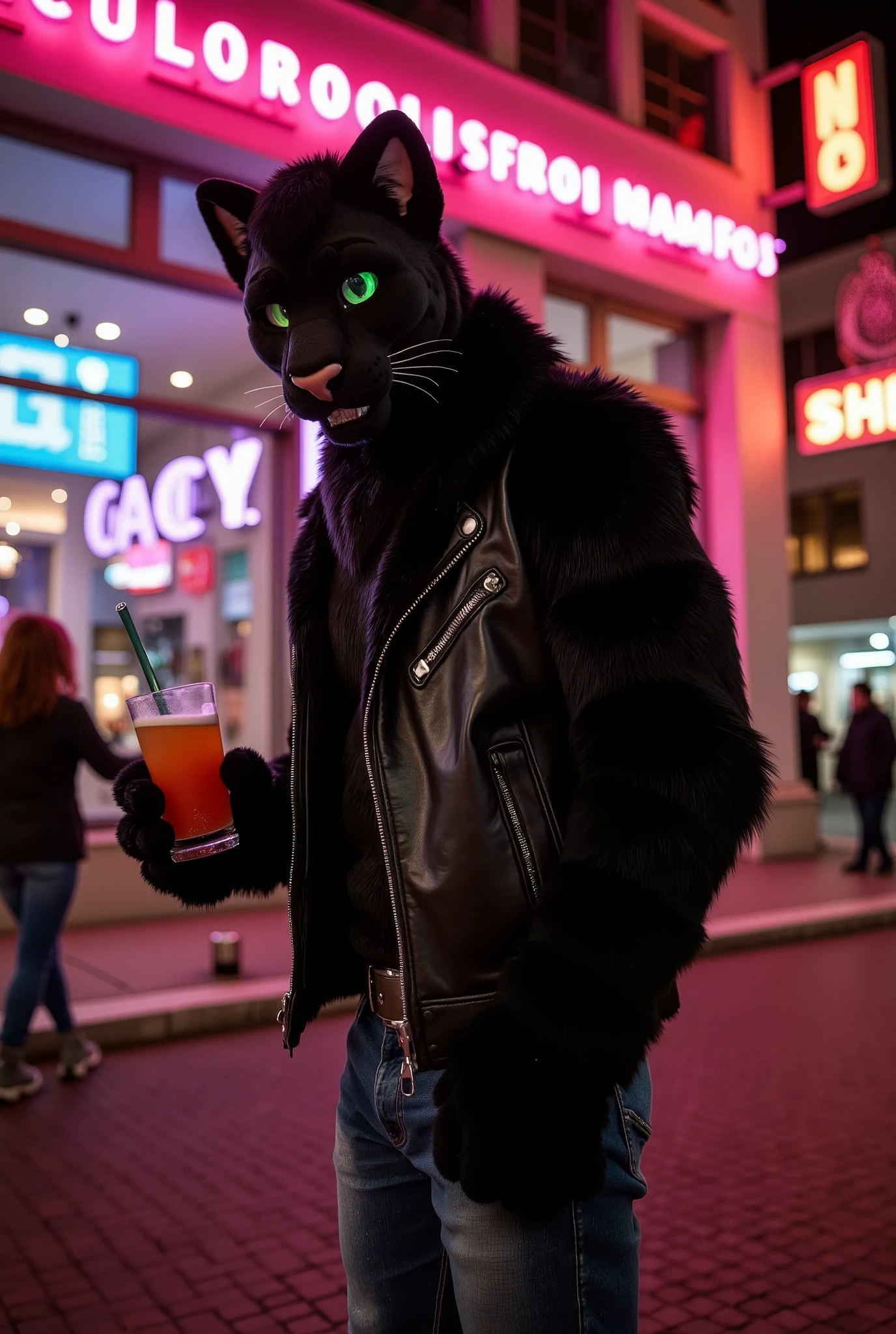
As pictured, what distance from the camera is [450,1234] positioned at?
1.34 meters

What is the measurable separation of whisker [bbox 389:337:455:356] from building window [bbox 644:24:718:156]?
12.6 m

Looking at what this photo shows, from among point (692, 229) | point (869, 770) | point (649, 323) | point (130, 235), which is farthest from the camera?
point (649, 323)

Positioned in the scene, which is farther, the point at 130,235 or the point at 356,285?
the point at 130,235

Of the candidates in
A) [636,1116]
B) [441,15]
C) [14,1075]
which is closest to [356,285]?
[636,1116]

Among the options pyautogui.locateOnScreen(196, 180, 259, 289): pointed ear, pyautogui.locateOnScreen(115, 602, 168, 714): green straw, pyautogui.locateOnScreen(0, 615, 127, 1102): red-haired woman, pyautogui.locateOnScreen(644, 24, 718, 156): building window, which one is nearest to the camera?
pyautogui.locateOnScreen(196, 180, 259, 289): pointed ear

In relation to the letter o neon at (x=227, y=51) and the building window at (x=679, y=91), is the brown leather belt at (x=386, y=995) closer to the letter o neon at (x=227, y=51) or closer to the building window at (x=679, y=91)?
the letter o neon at (x=227, y=51)

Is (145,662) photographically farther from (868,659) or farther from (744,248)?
(868,659)

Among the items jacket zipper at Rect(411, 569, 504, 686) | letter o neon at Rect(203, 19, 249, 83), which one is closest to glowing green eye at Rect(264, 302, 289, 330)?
jacket zipper at Rect(411, 569, 504, 686)

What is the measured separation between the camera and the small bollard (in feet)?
22.4

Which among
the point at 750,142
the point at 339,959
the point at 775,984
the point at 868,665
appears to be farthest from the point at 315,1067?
the point at 868,665

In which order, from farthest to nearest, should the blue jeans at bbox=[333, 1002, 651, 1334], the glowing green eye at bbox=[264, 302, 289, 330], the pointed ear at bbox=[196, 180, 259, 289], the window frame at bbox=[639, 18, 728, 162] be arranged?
the window frame at bbox=[639, 18, 728, 162]
the pointed ear at bbox=[196, 180, 259, 289]
the glowing green eye at bbox=[264, 302, 289, 330]
the blue jeans at bbox=[333, 1002, 651, 1334]

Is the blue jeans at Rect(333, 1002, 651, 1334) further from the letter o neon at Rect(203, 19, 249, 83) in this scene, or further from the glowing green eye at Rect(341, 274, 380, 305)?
the letter o neon at Rect(203, 19, 249, 83)

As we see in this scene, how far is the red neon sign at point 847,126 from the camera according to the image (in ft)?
40.5

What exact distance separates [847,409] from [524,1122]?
14.1 m
